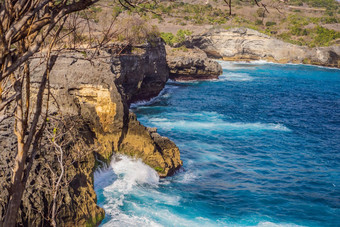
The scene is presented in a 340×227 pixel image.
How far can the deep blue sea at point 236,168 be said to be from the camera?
13195 millimetres

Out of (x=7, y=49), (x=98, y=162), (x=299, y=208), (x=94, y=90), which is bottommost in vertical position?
(x=299, y=208)

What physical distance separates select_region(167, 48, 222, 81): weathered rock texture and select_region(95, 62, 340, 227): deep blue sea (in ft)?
24.6

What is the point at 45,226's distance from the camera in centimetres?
948

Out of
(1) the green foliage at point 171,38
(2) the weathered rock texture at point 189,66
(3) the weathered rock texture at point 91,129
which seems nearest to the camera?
(3) the weathered rock texture at point 91,129

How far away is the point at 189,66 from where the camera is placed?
42562mm

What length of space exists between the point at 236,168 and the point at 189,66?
25.9 m

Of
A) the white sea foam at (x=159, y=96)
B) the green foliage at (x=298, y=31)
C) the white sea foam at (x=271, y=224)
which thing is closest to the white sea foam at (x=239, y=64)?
the green foliage at (x=298, y=31)

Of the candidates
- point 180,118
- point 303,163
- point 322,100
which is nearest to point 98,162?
point 303,163

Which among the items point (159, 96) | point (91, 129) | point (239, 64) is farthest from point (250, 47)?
point (91, 129)

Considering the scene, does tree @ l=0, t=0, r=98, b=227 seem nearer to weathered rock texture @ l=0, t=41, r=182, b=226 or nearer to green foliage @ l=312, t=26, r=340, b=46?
weathered rock texture @ l=0, t=41, r=182, b=226

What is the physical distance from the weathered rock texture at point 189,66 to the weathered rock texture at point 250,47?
63.0 feet

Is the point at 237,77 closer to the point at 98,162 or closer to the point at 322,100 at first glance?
the point at 322,100

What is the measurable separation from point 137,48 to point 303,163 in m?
16.8

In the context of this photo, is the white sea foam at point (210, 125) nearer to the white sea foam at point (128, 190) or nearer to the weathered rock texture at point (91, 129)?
the weathered rock texture at point (91, 129)
